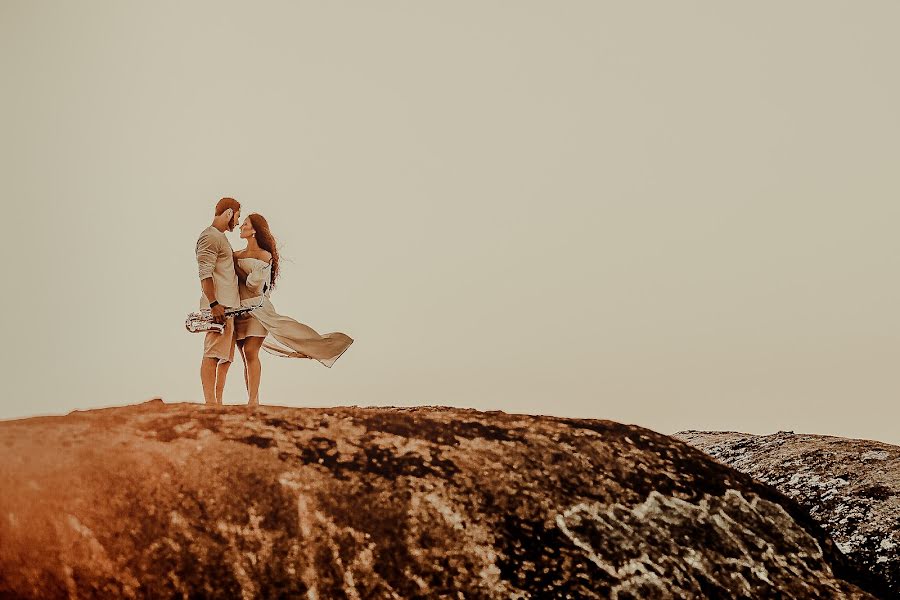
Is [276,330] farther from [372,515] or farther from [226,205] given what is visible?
[372,515]

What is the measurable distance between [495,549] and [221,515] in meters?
1.53

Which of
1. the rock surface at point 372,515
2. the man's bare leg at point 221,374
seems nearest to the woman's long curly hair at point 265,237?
the man's bare leg at point 221,374

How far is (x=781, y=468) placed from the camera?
7023mm

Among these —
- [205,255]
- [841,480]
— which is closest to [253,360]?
[205,255]

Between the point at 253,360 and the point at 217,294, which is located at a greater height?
the point at 217,294

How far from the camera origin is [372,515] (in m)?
4.46

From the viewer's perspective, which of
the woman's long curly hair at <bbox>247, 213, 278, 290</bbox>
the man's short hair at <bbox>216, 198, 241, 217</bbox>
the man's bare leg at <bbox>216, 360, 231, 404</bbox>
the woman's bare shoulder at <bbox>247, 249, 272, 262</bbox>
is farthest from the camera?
the woman's long curly hair at <bbox>247, 213, 278, 290</bbox>

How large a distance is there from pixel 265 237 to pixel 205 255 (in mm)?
1110

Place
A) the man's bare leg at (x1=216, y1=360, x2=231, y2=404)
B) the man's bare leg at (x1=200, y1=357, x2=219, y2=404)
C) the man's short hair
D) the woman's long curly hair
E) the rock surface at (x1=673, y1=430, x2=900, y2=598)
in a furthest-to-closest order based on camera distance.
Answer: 1. the woman's long curly hair
2. the man's short hair
3. the man's bare leg at (x1=216, y1=360, x2=231, y2=404)
4. the man's bare leg at (x1=200, y1=357, x2=219, y2=404)
5. the rock surface at (x1=673, y1=430, x2=900, y2=598)

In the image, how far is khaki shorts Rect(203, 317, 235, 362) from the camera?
9.54 m

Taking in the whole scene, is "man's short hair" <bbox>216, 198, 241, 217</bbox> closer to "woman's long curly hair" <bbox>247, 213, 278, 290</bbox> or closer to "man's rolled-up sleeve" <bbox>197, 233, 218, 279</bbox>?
"woman's long curly hair" <bbox>247, 213, 278, 290</bbox>

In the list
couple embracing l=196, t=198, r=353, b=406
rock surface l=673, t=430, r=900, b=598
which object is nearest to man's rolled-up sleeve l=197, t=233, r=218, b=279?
couple embracing l=196, t=198, r=353, b=406

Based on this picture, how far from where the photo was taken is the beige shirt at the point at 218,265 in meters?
9.55

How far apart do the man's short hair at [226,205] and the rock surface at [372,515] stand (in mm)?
5121
